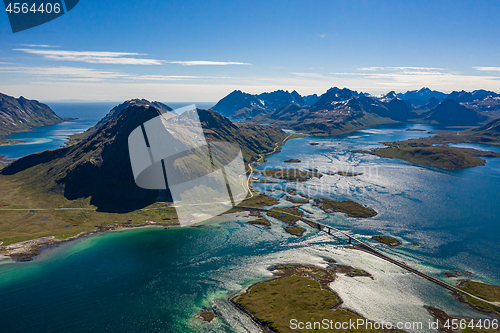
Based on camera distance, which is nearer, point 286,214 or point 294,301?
point 294,301

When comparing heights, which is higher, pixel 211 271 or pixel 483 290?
pixel 211 271

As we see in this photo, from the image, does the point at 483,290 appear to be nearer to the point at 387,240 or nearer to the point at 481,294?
the point at 481,294

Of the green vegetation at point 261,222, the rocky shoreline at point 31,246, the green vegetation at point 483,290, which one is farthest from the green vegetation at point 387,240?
the rocky shoreline at point 31,246

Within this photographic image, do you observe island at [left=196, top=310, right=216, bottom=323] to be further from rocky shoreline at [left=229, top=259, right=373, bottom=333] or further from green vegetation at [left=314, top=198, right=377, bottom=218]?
green vegetation at [left=314, top=198, right=377, bottom=218]

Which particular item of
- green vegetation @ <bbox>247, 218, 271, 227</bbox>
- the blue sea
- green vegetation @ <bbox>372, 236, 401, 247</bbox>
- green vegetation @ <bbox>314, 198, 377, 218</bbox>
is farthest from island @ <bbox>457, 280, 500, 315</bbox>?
green vegetation @ <bbox>247, 218, 271, 227</bbox>

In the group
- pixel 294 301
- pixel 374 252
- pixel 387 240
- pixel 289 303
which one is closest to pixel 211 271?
pixel 289 303

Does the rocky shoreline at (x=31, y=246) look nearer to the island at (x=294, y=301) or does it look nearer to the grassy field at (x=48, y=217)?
the grassy field at (x=48, y=217)
